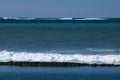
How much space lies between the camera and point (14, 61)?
31094mm

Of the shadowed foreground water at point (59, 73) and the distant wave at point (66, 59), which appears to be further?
the distant wave at point (66, 59)

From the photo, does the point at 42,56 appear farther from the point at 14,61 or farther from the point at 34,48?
the point at 34,48

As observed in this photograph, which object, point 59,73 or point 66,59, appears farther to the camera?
point 66,59

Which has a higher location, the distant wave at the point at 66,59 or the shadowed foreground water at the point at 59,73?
the shadowed foreground water at the point at 59,73

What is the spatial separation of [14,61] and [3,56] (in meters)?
1.92

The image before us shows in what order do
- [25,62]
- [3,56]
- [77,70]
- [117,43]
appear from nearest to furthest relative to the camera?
[77,70] < [25,62] < [3,56] < [117,43]

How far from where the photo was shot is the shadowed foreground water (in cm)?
2678

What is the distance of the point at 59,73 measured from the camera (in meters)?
28.1

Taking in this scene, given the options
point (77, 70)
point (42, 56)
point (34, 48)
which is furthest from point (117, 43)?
point (77, 70)

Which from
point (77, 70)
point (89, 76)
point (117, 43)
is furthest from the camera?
point (117, 43)

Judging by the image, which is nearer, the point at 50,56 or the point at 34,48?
the point at 50,56

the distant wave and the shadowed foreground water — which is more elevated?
the shadowed foreground water

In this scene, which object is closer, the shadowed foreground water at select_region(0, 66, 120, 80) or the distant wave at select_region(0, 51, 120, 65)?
the shadowed foreground water at select_region(0, 66, 120, 80)

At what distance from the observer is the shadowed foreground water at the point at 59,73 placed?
2678cm
